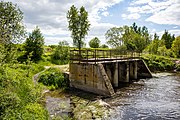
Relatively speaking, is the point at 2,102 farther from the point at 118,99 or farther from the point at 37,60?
the point at 37,60

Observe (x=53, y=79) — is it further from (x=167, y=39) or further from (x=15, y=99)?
(x=167, y=39)

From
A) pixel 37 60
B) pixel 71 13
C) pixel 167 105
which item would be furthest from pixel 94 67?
pixel 71 13

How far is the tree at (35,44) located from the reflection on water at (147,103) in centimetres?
2358

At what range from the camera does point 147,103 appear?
2105 centimetres

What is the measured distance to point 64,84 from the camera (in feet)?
98.0

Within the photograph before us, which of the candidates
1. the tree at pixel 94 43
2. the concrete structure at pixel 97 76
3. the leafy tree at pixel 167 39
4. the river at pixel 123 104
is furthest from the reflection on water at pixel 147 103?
the leafy tree at pixel 167 39

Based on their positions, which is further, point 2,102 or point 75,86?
point 75,86

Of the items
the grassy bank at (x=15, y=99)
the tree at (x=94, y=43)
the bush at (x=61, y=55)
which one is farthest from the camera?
the tree at (x=94, y=43)

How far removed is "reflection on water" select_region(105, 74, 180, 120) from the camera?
17391 mm

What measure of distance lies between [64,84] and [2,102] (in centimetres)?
1948

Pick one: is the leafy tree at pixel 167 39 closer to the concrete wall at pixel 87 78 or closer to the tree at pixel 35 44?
the tree at pixel 35 44

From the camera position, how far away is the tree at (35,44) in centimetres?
4412

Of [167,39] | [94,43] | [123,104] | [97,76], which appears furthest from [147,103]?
[167,39]

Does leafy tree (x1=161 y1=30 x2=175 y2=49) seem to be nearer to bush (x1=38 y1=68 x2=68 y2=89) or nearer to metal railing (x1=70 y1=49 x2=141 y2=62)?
metal railing (x1=70 y1=49 x2=141 y2=62)
